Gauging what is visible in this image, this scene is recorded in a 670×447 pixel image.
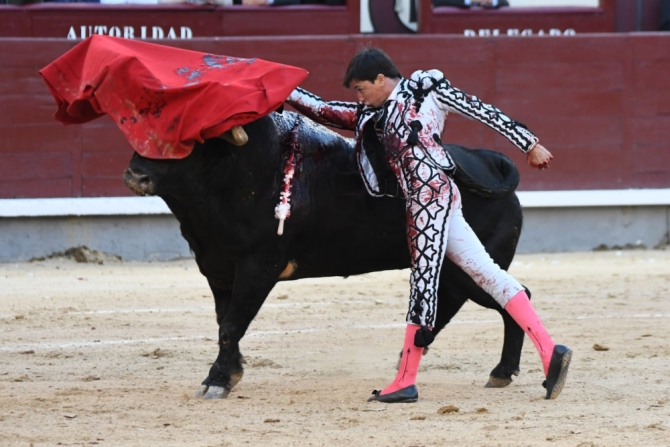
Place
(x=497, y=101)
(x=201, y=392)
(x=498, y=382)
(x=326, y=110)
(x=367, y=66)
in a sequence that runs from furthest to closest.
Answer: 1. (x=497, y=101)
2. (x=498, y=382)
3. (x=326, y=110)
4. (x=201, y=392)
5. (x=367, y=66)

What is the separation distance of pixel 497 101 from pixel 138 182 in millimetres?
5596

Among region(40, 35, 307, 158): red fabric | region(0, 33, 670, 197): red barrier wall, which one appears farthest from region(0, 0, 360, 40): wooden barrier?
region(40, 35, 307, 158): red fabric

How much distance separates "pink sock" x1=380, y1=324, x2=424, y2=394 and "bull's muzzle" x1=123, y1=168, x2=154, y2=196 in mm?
1006

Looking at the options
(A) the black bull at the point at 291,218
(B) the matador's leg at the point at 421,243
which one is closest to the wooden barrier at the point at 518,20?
(A) the black bull at the point at 291,218

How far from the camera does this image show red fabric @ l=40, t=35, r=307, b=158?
3850 millimetres

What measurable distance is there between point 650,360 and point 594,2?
6217mm

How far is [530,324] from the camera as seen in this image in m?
4.07

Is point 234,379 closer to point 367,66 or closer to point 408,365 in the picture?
point 408,365

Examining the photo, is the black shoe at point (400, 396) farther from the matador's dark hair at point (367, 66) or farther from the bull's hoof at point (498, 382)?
the matador's dark hair at point (367, 66)

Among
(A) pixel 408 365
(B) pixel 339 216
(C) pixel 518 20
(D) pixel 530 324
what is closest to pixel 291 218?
(B) pixel 339 216

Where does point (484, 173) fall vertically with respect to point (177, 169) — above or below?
below

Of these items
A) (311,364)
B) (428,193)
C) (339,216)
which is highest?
(428,193)

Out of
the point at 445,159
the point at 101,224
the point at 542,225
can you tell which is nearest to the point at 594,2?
the point at 542,225

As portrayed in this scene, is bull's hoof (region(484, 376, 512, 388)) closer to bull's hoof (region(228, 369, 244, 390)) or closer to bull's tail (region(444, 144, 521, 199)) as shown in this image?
bull's tail (region(444, 144, 521, 199))
